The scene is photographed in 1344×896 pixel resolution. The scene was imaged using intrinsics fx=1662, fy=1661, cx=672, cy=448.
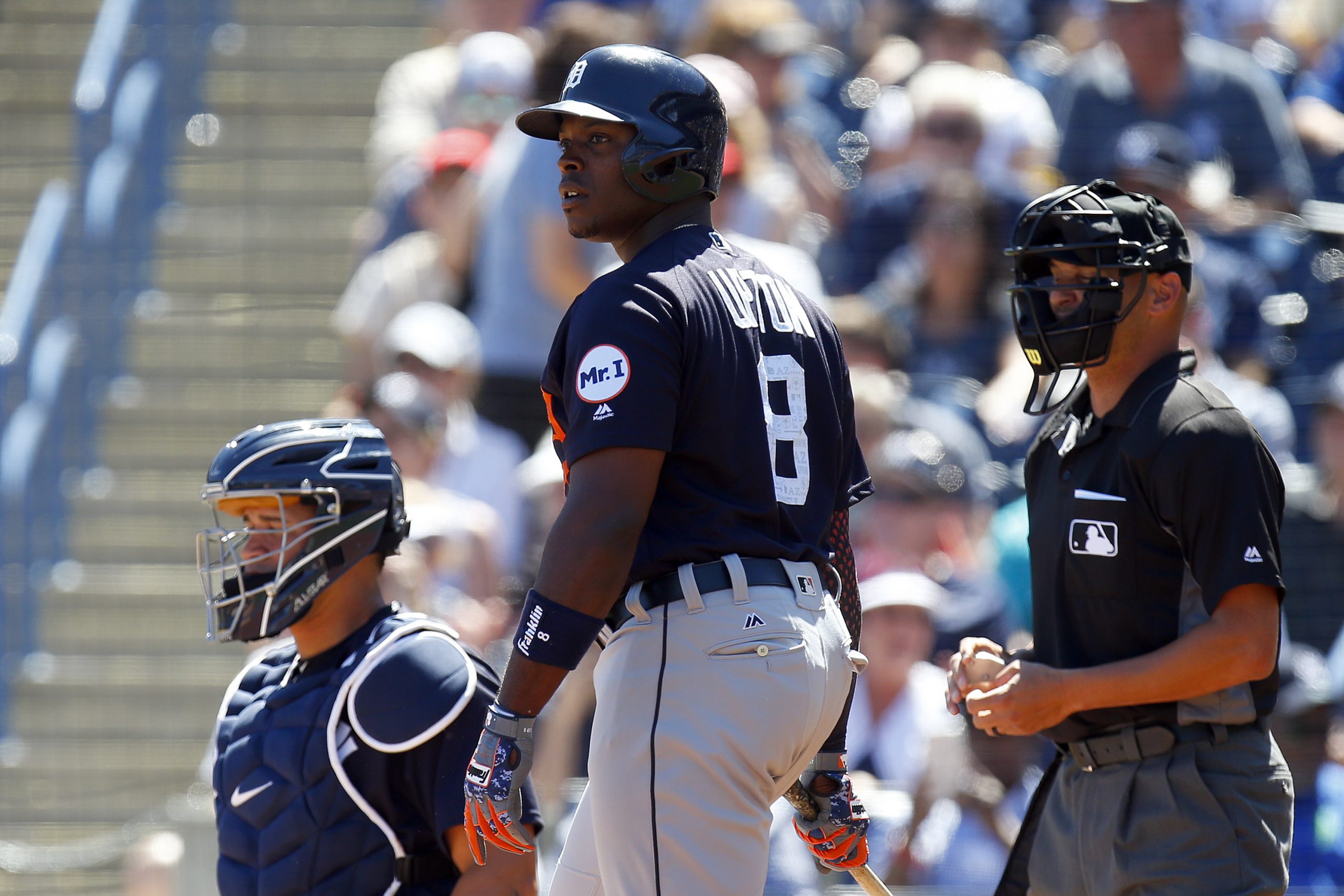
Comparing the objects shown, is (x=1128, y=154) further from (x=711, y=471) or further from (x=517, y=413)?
(x=711, y=471)

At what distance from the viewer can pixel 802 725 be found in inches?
111

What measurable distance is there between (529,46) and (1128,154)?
297cm

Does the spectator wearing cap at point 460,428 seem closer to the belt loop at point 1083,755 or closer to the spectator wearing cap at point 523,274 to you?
the spectator wearing cap at point 523,274

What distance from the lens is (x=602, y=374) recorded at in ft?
8.97

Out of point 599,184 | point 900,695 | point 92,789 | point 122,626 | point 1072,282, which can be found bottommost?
point 92,789

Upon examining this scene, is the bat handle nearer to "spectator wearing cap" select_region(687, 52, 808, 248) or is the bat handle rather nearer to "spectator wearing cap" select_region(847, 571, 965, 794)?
"spectator wearing cap" select_region(847, 571, 965, 794)

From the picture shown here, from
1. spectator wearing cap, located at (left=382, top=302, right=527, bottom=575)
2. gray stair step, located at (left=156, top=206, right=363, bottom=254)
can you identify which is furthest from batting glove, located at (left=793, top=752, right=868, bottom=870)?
gray stair step, located at (left=156, top=206, right=363, bottom=254)

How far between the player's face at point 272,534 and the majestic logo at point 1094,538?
58.0 inches

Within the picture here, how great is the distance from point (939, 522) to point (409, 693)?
3.44 m

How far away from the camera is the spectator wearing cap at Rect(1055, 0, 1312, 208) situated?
290 inches

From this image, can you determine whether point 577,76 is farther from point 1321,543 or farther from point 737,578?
point 1321,543

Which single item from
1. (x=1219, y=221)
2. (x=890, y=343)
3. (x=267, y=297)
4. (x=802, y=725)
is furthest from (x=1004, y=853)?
(x=267, y=297)

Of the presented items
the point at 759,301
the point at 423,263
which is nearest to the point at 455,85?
the point at 423,263

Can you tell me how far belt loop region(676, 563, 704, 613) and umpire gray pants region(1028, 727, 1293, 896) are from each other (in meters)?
0.94
